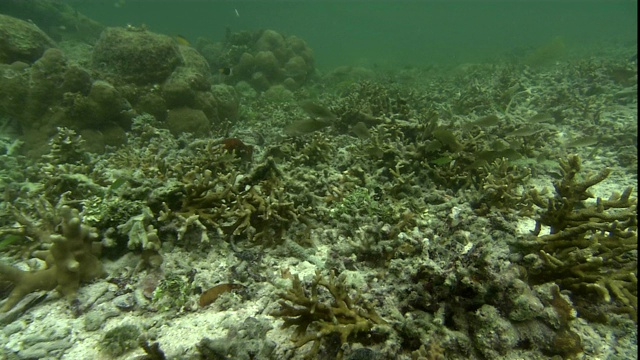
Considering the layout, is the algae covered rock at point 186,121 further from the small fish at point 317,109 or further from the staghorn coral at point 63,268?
the staghorn coral at point 63,268

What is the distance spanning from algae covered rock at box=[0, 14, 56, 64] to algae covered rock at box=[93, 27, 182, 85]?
215 cm

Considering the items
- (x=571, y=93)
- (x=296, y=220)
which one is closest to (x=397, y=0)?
(x=571, y=93)

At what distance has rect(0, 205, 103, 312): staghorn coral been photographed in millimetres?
3041

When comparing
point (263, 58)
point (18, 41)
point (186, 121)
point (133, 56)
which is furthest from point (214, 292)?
point (263, 58)

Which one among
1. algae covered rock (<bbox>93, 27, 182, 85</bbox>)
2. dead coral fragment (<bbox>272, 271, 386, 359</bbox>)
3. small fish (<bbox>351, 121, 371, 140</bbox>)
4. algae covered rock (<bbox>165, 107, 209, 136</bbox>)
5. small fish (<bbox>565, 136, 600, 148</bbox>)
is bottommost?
dead coral fragment (<bbox>272, 271, 386, 359</bbox>)

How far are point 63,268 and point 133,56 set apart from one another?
6.74 m

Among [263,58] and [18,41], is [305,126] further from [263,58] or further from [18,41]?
[263,58]

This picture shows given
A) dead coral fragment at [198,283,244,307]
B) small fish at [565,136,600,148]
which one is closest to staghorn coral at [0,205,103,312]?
dead coral fragment at [198,283,244,307]

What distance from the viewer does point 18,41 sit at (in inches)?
331

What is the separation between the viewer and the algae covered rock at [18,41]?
26.6 feet

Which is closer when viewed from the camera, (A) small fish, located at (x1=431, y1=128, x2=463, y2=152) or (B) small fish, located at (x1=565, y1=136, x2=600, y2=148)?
(A) small fish, located at (x1=431, y1=128, x2=463, y2=152)

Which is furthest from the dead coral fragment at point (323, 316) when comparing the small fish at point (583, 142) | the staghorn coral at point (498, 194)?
the small fish at point (583, 142)

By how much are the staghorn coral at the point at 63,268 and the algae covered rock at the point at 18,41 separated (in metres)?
8.11

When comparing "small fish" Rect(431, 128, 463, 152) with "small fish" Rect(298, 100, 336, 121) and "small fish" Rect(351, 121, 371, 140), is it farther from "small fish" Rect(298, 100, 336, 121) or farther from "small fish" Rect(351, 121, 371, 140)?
"small fish" Rect(298, 100, 336, 121)
